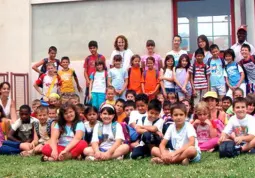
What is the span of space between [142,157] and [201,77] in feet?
11.2

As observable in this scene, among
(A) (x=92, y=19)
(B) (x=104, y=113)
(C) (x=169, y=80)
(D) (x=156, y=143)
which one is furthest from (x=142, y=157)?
(A) (x=92, y=19)

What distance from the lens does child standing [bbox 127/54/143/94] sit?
38.2 ft

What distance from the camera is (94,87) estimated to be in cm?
1188

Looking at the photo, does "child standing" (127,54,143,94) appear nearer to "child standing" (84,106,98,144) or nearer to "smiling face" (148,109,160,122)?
"child standing" (84,106,98,144)

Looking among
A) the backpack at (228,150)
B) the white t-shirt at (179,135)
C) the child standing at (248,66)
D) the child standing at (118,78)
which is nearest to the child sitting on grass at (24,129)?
the child standing at (118,78)

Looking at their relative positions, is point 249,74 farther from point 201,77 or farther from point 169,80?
point 169,80

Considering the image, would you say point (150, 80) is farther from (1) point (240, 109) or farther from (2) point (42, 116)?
(1) point (240, 109)

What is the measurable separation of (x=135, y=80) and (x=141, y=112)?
93.8 inches

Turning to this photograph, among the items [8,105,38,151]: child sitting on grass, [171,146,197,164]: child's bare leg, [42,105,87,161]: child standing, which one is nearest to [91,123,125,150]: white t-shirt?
[42,105,87,161]: child standing

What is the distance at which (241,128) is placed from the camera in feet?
26.6

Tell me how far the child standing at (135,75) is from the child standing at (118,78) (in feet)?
0.38

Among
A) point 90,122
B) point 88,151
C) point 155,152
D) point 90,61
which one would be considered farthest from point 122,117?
point 90,61

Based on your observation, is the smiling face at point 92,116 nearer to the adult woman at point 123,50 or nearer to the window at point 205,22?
the adult woman at point 123,50

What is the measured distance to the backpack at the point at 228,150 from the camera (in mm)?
7711
